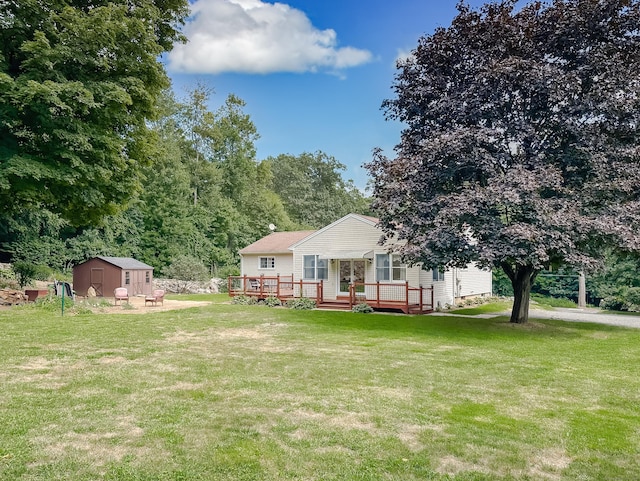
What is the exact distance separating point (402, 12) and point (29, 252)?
2323cm

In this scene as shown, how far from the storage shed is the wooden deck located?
647 centimetres

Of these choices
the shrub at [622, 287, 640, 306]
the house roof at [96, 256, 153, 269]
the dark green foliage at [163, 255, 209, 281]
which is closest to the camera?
the shrub at [622, 287, 640, 306]

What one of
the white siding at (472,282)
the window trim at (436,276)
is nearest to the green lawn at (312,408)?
the window trim at (436,276)

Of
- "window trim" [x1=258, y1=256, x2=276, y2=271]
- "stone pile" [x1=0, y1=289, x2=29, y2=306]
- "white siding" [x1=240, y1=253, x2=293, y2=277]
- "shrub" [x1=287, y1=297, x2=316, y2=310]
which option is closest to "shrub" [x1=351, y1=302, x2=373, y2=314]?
"shrub" [x1=287, y1=297, x2=316, y2=310]

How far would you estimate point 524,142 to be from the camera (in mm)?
12703

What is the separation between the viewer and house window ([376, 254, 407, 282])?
18516 mm

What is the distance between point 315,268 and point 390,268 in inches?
143

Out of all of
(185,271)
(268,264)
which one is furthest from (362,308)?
(185,271)

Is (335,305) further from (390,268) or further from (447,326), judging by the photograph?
(447,326)

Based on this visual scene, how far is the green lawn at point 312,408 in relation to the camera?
3.84 m

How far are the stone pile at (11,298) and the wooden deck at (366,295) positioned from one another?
8646mm

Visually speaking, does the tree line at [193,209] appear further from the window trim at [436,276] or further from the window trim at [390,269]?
the window trim at [436,276]

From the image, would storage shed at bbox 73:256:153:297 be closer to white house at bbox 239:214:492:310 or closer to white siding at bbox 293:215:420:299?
white house at bbox 239:214:492:310

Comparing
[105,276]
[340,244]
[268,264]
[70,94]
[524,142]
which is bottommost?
[105,276]
